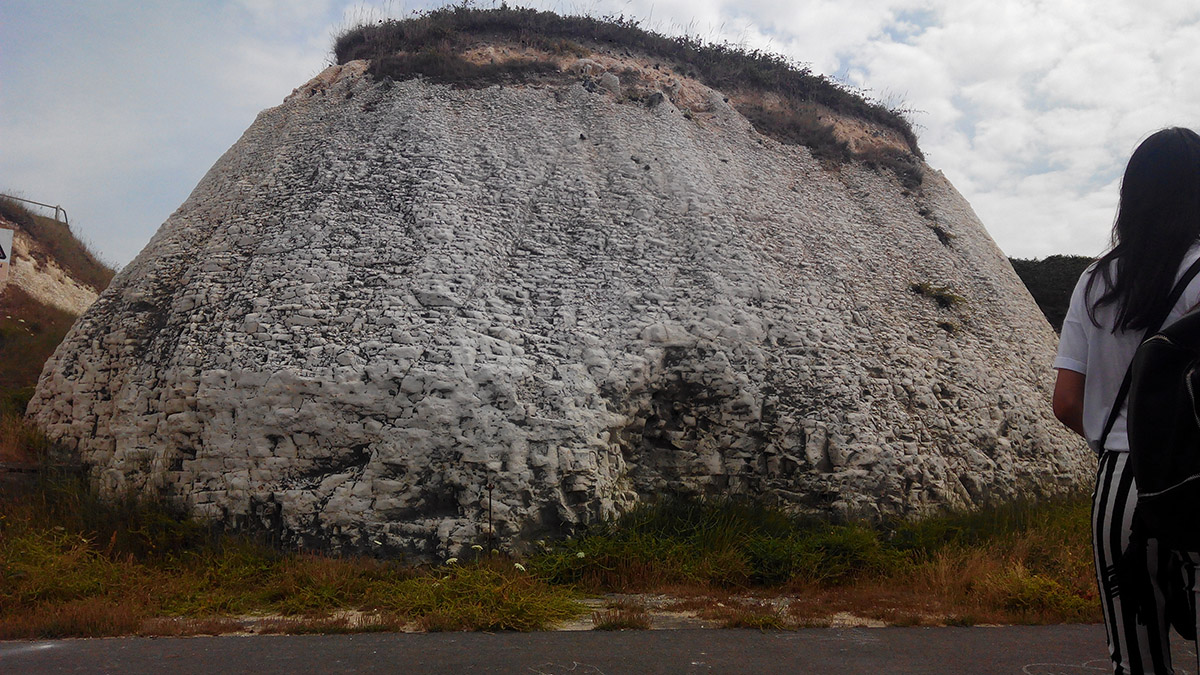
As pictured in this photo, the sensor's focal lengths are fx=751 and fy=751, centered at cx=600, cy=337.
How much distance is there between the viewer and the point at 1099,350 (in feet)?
8.49

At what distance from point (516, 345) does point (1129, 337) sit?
707 cm

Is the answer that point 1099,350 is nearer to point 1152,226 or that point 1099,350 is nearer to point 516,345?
point 1152,226

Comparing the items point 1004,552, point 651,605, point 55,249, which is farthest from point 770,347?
point 55,249

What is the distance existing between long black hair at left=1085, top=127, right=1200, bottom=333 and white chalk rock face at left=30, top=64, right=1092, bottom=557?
627cm

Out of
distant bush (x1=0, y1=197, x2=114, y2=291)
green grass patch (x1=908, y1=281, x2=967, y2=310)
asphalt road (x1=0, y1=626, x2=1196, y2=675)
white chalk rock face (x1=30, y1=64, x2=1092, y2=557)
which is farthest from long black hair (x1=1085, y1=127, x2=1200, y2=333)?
distant bush (x1=0, y1=197, x2=114, y2=291)

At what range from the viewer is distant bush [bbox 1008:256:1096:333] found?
756 inches

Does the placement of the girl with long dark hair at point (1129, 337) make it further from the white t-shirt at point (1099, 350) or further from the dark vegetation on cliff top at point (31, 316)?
the dark vegetation on cliff top at point (31, 316)

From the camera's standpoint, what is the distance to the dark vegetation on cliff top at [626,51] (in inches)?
531

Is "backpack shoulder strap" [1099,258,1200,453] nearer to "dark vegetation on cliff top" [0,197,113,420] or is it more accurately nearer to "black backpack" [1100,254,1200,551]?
"black backpack" [1100,254,1200,551]

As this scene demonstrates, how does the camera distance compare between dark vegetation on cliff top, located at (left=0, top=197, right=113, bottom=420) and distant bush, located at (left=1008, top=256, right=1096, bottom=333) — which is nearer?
dark vegetation on cliff top, located at (left=0, top=197, right=113, bottom=420)

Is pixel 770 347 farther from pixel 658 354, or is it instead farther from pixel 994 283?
pixel 994 283

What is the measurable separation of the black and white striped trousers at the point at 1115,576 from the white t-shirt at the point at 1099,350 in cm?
13

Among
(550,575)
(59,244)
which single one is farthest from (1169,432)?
(59,244)

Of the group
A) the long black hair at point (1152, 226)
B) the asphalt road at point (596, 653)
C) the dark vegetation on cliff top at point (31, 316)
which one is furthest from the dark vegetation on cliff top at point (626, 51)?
the long black hair at point (1152, 226)
